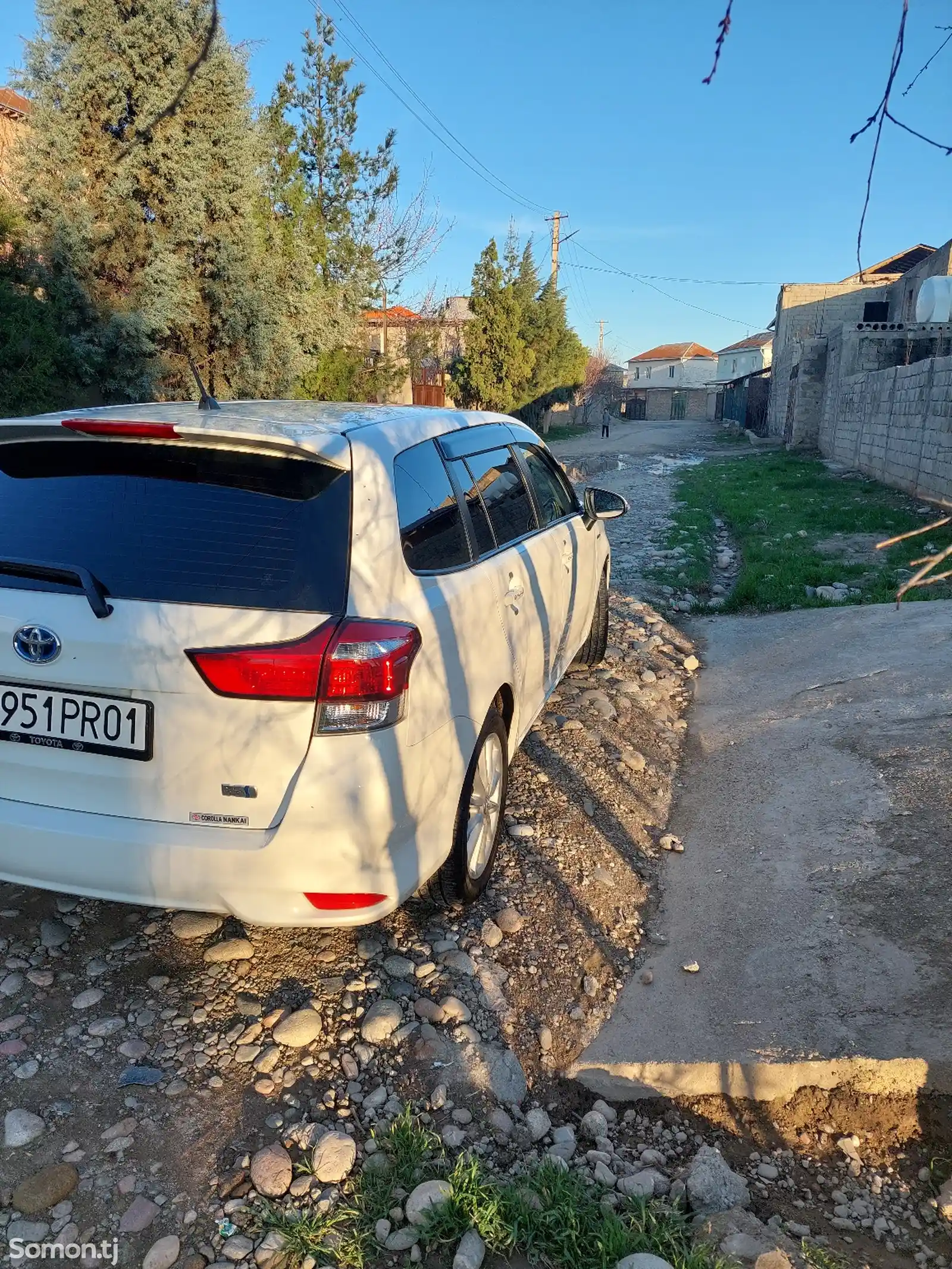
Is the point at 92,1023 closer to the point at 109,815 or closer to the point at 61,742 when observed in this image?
the point at 109,815

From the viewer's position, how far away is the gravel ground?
2025 millimetres

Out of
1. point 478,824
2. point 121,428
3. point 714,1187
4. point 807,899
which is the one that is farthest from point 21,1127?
point 807,899

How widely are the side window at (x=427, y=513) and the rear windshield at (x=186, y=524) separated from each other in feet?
0.84

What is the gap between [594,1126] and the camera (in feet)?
Answer: 7.79

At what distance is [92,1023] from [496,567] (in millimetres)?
1998

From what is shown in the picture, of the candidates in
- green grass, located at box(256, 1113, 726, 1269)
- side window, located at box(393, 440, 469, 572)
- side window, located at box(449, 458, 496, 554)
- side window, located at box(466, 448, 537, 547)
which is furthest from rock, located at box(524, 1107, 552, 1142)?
side window, located at box(466, 448, 537, 547)

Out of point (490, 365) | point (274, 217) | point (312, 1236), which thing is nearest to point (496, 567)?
point (312, 1236)

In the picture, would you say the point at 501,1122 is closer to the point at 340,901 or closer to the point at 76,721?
the point at 340,901

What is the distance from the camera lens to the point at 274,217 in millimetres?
15305

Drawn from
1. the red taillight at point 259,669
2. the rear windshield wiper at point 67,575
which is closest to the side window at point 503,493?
the red taillight at point 259,669

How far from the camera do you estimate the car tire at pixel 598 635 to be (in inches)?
223

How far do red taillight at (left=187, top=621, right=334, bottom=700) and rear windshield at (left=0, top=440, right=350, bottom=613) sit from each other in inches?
5.0

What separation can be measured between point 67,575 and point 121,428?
0.47 meters

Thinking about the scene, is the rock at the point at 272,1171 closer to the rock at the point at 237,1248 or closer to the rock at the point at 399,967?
the rock at the point at 237,1248
